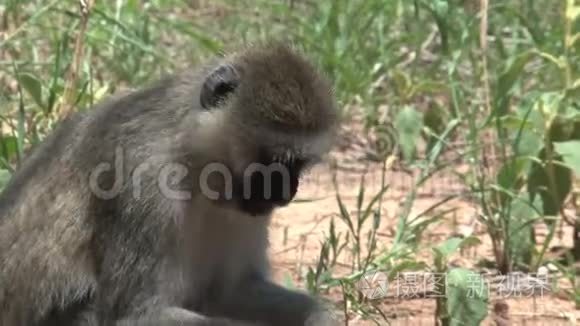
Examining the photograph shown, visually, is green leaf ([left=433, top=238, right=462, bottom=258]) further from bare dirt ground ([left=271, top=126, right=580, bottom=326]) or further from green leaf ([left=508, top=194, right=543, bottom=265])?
green leaf ([left=508, top=194, right=543, bottom=265])

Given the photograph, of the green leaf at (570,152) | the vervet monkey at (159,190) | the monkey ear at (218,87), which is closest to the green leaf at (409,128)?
the green leaf at (570,152)

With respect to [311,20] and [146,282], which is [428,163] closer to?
[146,282]

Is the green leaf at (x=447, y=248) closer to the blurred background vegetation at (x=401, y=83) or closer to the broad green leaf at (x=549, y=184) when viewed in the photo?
the blurred background vegetation at (x=401, y=83)

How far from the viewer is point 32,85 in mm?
5918

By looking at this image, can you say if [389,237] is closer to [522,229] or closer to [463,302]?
[522,229]

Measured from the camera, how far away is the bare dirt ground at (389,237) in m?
5.28

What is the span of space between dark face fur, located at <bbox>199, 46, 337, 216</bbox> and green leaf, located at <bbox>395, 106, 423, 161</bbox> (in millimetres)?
2081

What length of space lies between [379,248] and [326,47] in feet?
6.26

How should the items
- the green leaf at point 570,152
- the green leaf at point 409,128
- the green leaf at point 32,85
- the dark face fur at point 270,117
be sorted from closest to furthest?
the dark face fur at point 270,117 → the green leaf at point 570,152 → the green leaf at point 32,85 → the green leaf at point 409,128

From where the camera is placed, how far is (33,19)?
620cm

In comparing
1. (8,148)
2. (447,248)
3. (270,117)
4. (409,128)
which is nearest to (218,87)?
(270,117)

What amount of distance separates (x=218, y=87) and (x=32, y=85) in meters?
1.88

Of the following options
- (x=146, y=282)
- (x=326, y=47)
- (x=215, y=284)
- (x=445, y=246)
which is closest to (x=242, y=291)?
(x=215, y=284)

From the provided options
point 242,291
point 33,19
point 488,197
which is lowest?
point 242,291
